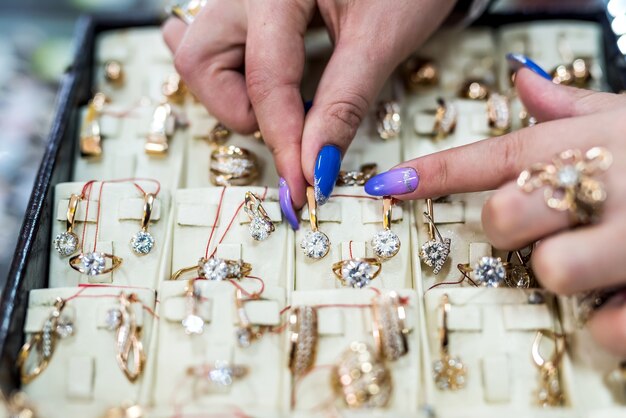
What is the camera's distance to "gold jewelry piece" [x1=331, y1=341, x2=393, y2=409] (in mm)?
702

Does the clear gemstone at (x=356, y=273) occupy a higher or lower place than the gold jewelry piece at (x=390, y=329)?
higher

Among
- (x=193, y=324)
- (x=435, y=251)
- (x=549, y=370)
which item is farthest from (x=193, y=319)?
(x=549, y=370)

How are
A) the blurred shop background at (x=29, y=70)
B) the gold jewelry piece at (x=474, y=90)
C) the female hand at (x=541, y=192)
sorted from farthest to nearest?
the blurred shop background at (x=29, y=70) → the gold jewelry piece at (x=474, y=90) → the female hand at (x=541, y=192)

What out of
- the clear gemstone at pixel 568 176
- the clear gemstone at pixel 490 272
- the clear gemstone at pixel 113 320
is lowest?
the clear gemstone at pixel 113 320

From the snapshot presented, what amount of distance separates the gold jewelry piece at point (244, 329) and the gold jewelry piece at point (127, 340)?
0.13 m

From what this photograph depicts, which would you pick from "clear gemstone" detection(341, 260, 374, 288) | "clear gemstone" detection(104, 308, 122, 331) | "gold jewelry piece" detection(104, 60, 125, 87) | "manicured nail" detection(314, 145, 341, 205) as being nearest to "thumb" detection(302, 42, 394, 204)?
"manicured nail" detection(314, 145, 341, 205)

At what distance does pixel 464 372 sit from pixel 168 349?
373mm

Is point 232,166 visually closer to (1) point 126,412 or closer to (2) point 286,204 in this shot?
(2) point 286,204

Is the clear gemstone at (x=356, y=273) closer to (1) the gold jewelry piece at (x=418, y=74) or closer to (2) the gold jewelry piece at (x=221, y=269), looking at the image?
(2) the gold jewelry piece at (x=221, y=269)

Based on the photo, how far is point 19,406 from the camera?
0.68 metres

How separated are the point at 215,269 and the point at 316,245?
0.14m

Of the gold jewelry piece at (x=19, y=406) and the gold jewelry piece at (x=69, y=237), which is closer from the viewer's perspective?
the gold jewelry piece at (x=19, y=406)

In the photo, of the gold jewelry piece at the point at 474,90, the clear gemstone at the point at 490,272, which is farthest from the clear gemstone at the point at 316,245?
the gold jewelry piece at the point at 474,90

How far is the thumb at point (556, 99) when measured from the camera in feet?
2.52
